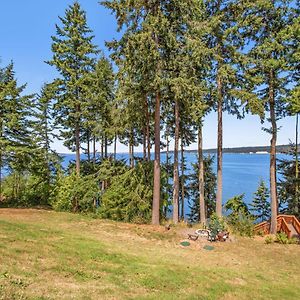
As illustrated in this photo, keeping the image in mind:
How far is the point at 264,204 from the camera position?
28984 millimetres

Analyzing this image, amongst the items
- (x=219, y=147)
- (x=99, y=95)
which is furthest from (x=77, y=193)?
(x=219, y=147)

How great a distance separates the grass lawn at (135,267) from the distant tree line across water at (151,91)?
13.7ft

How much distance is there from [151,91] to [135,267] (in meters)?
9.87

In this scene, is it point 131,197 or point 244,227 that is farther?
point 131,197

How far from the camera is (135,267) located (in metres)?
9.06

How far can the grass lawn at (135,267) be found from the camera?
700 centimetres

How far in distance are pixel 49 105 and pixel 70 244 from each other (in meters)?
15.7

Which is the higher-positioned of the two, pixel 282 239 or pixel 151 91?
pixel 151 91

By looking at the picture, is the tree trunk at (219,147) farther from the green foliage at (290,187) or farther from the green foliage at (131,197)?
the green foliage at (290,187)

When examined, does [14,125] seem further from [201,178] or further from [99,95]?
[201,178]

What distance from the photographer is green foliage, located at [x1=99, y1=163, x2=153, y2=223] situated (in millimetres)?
17453

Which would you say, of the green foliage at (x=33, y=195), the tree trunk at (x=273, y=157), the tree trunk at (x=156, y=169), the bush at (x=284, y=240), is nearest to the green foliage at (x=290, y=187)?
the tree trunk at (x=273, y=157)

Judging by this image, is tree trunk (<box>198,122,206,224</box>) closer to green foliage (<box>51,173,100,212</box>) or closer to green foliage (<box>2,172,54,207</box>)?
green foliage (<box>51,173,100,212</box>)

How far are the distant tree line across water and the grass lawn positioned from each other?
4177mm
